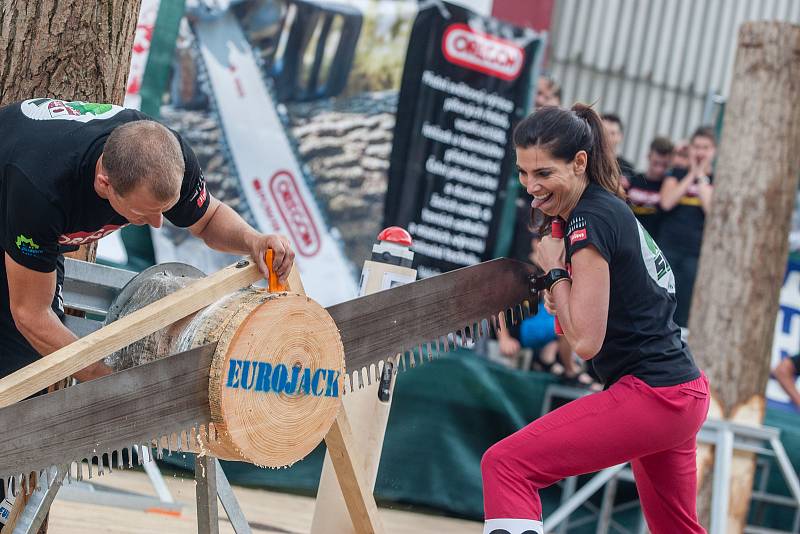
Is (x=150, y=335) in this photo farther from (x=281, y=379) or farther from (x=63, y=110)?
(x=63, y=110)

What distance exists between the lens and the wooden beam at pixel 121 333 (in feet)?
9.73

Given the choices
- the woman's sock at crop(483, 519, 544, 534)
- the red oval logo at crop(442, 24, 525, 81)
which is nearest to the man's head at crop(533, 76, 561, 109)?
the red oval logo at crop(442, 24, 525, 81)

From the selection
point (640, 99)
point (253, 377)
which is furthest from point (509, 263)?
point (640, 99)

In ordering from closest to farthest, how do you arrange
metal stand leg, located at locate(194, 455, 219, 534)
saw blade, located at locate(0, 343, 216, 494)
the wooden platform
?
saw blade, located at locate(0, 343, 216, 494) → metal stand leg, located at locate(194, 455, 219, 534) → the wooden platform

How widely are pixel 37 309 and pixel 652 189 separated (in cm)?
590

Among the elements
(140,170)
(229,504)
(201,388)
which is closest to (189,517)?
(229,504)

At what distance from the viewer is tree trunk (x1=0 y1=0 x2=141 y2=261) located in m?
3.96

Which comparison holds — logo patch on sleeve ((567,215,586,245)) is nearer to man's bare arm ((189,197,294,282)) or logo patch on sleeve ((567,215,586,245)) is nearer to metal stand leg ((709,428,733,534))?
man's bare arm ((189,197,294,282))

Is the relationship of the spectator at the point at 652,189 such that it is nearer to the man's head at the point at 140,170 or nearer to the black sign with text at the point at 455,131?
the black sign with text at the point at 455,131

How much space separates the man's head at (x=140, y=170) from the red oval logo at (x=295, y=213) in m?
3.90

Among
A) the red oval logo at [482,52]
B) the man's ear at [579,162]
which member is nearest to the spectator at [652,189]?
the red oval logo at [482,52]

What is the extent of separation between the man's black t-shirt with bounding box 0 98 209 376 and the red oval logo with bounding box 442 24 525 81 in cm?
447

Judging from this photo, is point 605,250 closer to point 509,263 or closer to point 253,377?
point 509,263

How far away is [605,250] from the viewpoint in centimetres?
344
